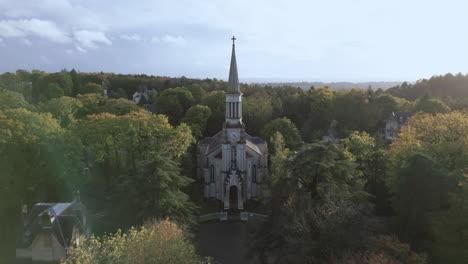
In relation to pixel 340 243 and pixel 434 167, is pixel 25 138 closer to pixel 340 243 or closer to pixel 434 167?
pixel 340 243

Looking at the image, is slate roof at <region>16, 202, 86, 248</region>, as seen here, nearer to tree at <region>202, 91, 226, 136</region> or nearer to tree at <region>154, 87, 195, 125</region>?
tree at <region>202, 91, 226, 136</region>

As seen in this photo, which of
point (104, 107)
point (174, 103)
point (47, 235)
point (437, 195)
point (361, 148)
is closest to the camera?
point (437, 195)

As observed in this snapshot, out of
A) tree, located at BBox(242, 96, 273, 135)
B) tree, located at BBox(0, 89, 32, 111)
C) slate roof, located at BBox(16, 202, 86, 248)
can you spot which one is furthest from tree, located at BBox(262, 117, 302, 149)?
tree, located at BBox(0, 89, 32, 111)

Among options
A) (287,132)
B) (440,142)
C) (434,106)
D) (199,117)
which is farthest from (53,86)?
(434,106)

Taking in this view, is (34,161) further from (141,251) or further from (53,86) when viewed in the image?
(53,86)

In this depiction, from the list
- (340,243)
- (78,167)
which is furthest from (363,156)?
(78,167)

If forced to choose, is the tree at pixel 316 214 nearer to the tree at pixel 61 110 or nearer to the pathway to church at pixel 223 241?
→ the pathway to church at pixel 223 241
